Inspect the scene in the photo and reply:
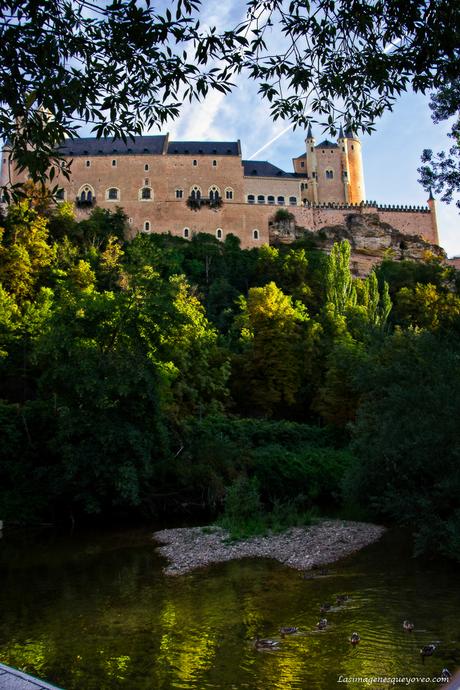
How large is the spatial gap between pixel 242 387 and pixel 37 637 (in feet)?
86.8

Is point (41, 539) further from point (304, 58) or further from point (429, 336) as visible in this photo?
point (304, 58)

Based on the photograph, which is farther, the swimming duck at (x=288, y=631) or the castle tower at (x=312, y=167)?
the castle tower at (x=312, y=167)

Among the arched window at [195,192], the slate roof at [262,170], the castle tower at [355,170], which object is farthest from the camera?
the castle tower at [355,170]

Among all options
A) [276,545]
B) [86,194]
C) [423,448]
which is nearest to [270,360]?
[276,545]

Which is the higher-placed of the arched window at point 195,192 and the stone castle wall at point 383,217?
the arched window at point 195,192

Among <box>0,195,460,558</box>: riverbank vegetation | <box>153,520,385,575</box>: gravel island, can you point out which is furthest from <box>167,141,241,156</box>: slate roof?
<box>153,520,385,575</box>: gravel island

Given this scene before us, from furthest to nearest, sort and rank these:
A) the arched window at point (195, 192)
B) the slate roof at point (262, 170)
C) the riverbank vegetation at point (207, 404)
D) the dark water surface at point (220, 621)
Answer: the slate roof at point (262, 170) → the arched window at point (195, 192) → the riverbank vegetation at point (207, 404) → the dark water surface at point (220, 621)

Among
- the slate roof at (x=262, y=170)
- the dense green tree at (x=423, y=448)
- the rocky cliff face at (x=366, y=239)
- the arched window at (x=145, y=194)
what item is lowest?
the dense green tree at (x=423, y=448)

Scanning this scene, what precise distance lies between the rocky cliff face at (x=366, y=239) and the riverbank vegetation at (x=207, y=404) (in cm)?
2703

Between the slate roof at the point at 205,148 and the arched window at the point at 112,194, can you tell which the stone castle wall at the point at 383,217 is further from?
the arched window at the point at 112,194

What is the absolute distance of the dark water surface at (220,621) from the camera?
7.03 m

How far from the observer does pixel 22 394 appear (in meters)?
25.6

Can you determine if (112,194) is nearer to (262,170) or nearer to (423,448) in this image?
(262,170)

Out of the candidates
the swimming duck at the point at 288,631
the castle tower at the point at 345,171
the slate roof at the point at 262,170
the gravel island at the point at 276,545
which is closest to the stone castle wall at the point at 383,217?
the castle tower at the point at 345,171
